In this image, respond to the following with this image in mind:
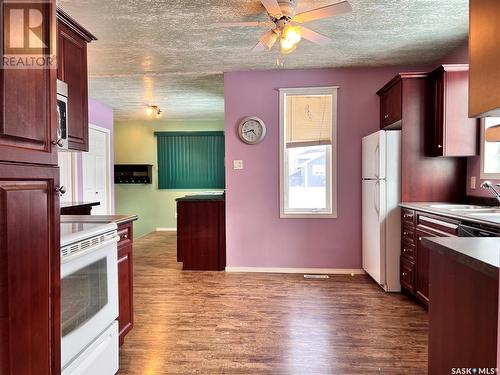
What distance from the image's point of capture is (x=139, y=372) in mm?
2002

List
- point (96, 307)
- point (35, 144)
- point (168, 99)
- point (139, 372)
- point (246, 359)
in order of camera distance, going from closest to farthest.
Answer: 1. point (35, 144)
2. point (96, 307)
3. point (139, 372)
4. point (246, 359)
5. point (168, 99)

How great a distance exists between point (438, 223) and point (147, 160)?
6191 mm

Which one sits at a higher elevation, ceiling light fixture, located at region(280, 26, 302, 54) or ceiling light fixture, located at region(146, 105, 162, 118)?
ceiling light fixture, located at region(146, 105, 162, 118)

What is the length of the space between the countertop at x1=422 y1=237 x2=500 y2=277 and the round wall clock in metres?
2.84

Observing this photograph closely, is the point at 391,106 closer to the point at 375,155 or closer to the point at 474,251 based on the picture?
the point at 375,155

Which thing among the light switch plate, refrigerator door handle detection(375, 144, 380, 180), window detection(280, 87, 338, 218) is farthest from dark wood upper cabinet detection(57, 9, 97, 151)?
refrigerator door handle detection(375, 144, 380, 180)

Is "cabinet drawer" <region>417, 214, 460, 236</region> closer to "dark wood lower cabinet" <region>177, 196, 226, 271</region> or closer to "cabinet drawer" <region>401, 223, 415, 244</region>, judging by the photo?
"cabinet drawer" <region>401, 223, 415, 244</region>

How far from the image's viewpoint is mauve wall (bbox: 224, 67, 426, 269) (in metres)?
4.02

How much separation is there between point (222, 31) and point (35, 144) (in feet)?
7.33

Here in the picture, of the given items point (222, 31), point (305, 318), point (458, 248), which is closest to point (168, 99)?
point (222, 31)

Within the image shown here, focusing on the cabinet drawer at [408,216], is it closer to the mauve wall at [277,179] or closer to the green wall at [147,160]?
the mauve wall at [277,179]

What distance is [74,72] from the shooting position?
2.17m

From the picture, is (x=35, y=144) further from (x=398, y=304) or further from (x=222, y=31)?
(x=398, y=304)

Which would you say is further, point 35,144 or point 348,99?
point 348,99
